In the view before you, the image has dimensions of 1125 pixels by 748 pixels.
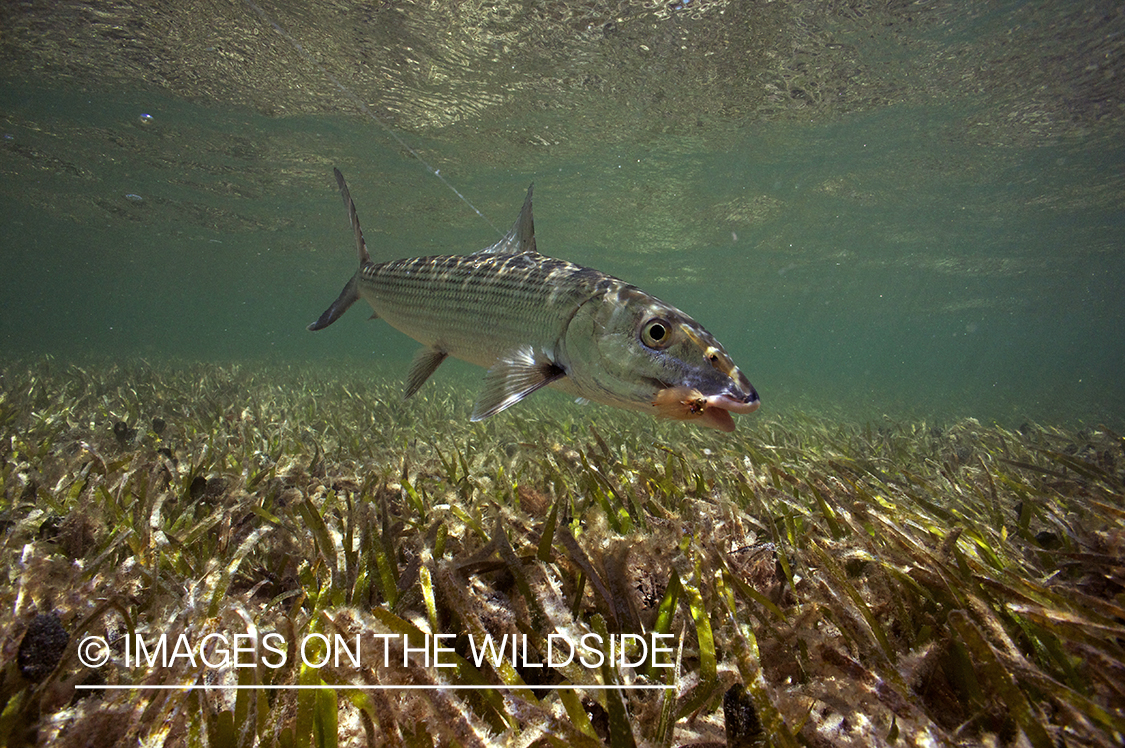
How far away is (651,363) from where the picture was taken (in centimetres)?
235

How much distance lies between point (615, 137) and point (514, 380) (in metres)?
16.3

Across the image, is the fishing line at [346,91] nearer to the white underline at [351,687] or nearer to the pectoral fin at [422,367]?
the pectoral fin at [422,367]

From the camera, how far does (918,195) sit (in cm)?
2095

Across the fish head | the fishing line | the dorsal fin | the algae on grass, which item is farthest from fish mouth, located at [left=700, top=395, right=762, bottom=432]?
the fishing line

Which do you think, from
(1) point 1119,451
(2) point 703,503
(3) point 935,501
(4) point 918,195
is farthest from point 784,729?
(4) point 918,195

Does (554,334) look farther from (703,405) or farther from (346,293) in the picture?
(346,293)

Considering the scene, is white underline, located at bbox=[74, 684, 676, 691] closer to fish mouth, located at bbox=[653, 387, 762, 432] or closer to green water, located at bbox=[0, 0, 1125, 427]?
fish mouth, located at bbox=[653, 387, 762, 432]

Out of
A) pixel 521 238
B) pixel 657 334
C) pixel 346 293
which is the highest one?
pixel 657 334

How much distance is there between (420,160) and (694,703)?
20.9 meters

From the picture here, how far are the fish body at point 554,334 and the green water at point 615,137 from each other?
20.6ft

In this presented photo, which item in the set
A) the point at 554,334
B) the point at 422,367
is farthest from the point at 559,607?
the point at 422,367

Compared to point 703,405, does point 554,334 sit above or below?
Answer: below

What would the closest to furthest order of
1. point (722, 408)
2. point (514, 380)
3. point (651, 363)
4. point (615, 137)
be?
point (722, 408), point (651, 363), point (514, 380), point (615, 137)

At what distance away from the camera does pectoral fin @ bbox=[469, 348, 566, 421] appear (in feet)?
8.81
